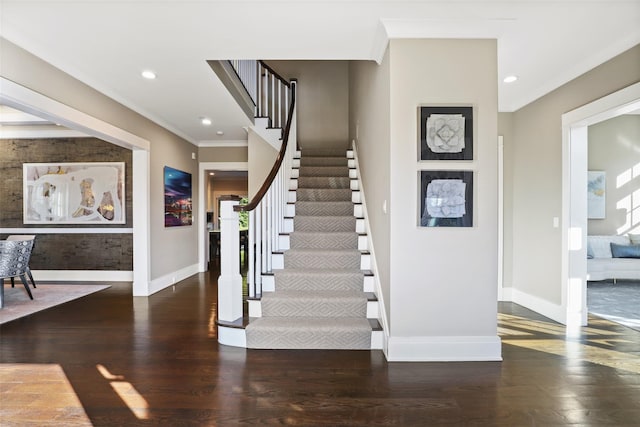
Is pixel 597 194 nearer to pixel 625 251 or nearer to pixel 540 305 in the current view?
pixel 625 251

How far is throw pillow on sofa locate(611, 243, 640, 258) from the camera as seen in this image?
5.53 m

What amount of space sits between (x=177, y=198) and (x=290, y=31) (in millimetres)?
4146

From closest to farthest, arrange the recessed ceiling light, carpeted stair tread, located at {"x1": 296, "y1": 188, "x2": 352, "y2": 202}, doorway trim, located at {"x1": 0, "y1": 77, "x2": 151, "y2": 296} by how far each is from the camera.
Result: doorway trim, located at {"x1": 0, "y1": 77, "x2": 151, "y2": 296}, the recessed ceiling light, carpeted stair tread, located at {"x1": 296, "y1": 188, "x2": 352, "y2": 202}

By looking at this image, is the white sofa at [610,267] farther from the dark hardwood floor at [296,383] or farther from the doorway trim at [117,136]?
the doorway trim at [117,136]

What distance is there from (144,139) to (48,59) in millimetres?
1775

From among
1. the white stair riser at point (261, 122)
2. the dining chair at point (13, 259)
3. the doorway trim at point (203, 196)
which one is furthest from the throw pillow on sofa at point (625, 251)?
the dining chair at point (13, 259)

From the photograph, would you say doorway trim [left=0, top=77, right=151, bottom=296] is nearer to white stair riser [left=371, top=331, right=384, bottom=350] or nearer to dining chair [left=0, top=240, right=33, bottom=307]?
dining chair [left=0, top=240, right=33, bottom=307]

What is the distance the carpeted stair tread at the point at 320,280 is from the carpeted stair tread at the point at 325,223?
86 cm

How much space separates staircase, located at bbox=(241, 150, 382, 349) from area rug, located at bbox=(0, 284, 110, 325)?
303 cm

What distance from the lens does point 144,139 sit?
4824mm

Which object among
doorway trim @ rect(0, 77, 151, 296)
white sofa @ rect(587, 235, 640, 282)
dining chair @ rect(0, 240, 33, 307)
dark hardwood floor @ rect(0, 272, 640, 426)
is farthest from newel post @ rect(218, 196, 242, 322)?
white sofa @ rect(587, 235, 640, 282)

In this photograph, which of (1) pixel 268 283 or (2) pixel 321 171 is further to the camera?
(2) pixel 321 171

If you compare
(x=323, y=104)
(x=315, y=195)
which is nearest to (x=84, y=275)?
(x=315, y=195)

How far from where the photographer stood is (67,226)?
229 inches
